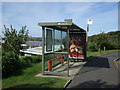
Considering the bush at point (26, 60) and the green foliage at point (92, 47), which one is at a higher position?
the green foliage at point (92, 47)

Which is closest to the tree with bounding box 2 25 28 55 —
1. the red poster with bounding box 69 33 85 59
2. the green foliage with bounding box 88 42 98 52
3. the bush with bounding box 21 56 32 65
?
the bush with bounding box 21 56 32 65

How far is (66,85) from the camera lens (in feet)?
17.8

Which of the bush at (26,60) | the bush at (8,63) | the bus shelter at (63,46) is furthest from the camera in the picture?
the bush at (26,60)

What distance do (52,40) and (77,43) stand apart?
12.5 ft

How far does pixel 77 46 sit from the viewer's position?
1157cm

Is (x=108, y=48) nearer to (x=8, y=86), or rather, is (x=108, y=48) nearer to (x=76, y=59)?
(x=76, y=59)

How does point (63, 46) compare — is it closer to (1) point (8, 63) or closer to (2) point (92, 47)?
(1) point (8, 63)

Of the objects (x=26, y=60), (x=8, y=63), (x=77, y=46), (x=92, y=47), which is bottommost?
(x=26, y=60)

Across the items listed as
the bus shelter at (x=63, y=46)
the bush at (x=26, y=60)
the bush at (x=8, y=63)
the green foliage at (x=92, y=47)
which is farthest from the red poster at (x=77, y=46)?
the green foliage at (x=92, y=47)

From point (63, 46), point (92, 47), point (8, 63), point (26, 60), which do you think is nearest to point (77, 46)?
point (63, 46)

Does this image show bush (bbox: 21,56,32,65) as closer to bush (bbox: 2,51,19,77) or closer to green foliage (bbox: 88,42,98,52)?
bush (bbox: 2,51,19,77)

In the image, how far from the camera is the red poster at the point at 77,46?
1146 cm

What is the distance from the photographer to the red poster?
11462 mm

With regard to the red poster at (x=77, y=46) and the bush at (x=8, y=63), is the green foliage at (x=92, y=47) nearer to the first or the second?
the red poster at (x=77, y=46)
